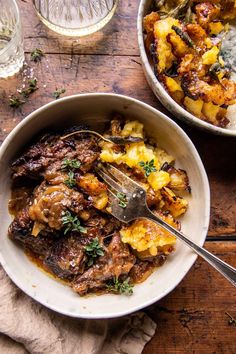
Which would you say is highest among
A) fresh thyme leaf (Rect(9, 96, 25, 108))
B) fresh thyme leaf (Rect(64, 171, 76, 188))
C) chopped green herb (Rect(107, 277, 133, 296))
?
fresh thyme leaf (Rect(9, 96, 25, 108))

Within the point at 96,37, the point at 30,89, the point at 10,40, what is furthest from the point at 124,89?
the point at 10,40

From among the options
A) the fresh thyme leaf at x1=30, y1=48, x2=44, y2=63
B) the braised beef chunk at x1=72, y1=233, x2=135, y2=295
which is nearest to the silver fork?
the braised beef chunk at x1=72, y1=233, x2=135, y2=295

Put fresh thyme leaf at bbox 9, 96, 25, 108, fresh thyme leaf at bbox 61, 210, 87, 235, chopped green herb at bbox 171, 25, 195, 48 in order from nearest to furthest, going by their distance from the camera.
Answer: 1. fresh thyme leaf at bbox 61, 210, 87, 235
2. chopped green herb at bbox 171, 25, 195, 48
3. fresh thyme leaf at bbox 9, 96, 25, 108

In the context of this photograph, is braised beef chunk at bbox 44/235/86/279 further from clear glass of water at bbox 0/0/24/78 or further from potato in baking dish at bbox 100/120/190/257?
clear glass of water at bbox 0/0/24/78

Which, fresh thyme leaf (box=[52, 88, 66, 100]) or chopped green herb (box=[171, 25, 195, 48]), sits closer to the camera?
chopped green herb (box=[171, 25, 195, 48])

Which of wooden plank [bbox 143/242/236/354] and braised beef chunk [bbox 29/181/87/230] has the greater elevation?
braised beef chunk [bbox 29/181/87/230]

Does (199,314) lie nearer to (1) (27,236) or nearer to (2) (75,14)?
(1) (27,236)

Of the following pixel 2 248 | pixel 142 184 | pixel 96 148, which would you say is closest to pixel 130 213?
pixel 142 184

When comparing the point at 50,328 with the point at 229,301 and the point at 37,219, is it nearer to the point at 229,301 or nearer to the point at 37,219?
the point at 37,219
